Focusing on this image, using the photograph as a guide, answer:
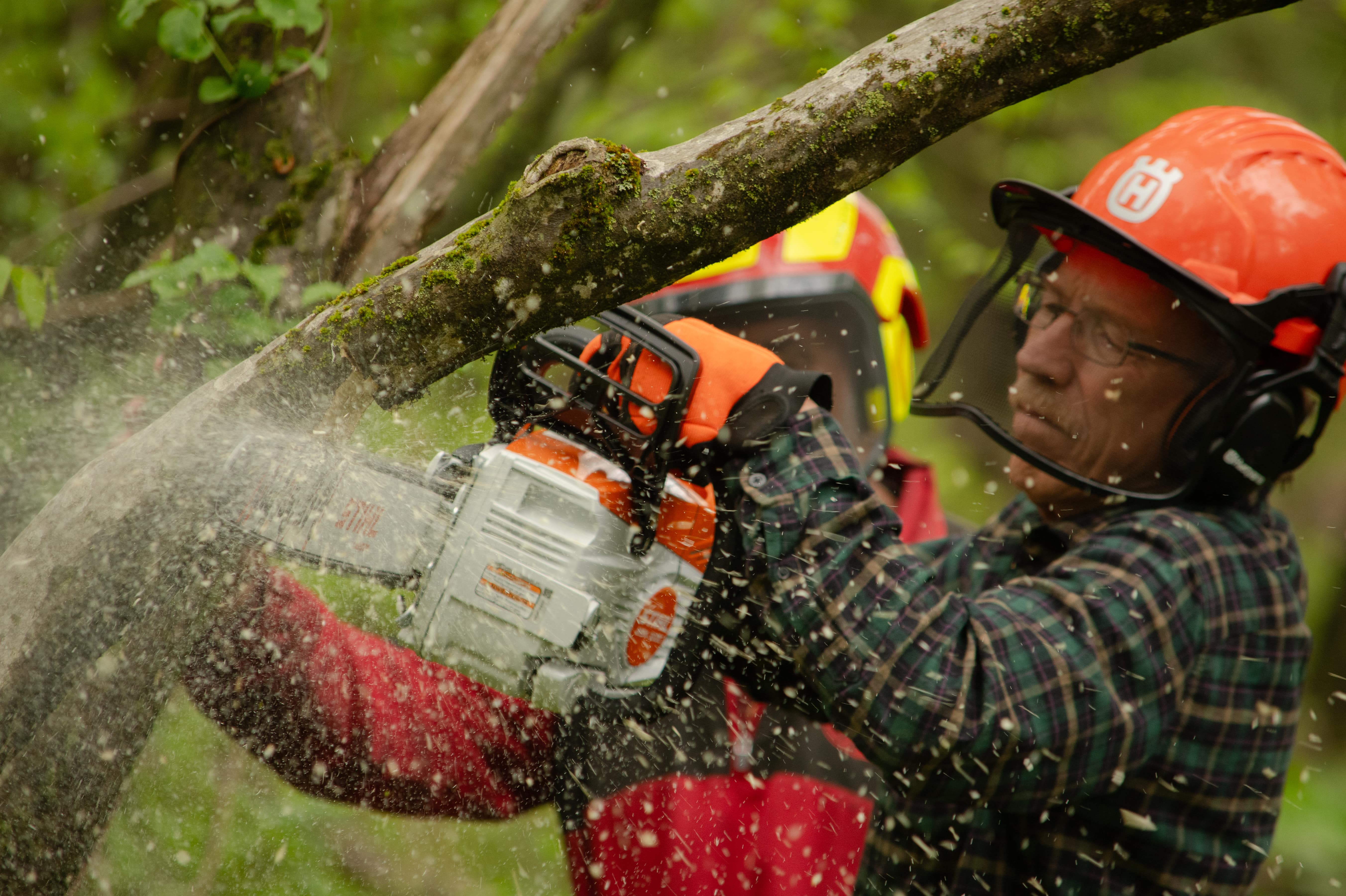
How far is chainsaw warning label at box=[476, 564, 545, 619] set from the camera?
1.34m

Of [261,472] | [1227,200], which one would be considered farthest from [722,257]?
[1227,200]

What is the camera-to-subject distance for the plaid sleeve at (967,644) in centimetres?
125

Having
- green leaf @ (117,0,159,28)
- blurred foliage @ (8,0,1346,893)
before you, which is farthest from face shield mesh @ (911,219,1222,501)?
green leaf @ (117,0,159,28)

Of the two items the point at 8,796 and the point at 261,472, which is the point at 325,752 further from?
the point at 261,472

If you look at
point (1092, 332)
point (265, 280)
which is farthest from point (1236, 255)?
point (265, 280)

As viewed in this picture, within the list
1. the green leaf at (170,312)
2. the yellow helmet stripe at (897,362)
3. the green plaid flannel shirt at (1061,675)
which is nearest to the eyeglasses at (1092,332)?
the green plaid flannel shirt at (1061,675)

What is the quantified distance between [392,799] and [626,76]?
3699 millimetres

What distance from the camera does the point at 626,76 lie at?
444 cm

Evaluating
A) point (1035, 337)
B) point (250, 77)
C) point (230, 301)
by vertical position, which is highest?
point (1035, 337)

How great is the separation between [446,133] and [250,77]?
492mm

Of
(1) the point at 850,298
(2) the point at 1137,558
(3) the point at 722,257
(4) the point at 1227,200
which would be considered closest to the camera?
(3) the point at 722,257

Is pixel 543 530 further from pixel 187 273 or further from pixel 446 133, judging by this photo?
pixel 446 133

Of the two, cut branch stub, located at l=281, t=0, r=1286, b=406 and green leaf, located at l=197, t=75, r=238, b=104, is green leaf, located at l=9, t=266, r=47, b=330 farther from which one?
cut branch stub, located at l=281, t=0, r=1286, b=406

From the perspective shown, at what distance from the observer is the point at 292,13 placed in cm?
211
